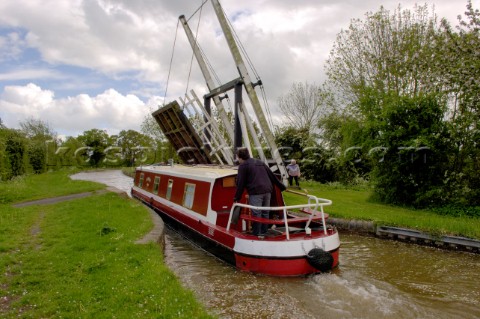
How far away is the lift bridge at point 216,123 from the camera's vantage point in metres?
10.5

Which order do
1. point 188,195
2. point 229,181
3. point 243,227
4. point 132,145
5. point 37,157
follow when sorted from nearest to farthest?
point 243,227
point 229,181
point 188,195
point 37,157
point 132,145

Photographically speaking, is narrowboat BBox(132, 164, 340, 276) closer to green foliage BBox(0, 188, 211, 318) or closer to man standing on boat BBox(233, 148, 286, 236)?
man standing on boat BBox(233, 148, 286, 236)

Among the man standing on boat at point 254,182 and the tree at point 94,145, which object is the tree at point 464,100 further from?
the tree at point 94,145

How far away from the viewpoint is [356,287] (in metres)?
5.92

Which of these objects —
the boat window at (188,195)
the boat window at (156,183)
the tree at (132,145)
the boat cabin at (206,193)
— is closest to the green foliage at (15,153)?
the boat window at (156,183)

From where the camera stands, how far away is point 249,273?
258 inches

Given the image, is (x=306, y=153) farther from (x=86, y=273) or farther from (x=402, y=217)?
(x=86, y=273)

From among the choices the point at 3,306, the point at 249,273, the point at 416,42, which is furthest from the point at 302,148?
the point at 3,306

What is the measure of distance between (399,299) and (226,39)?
8198 millimetres

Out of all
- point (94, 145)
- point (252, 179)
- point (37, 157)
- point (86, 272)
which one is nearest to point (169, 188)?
point (252, 179)

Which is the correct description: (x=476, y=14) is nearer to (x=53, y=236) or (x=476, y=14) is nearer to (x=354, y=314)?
(x=354, y=314)

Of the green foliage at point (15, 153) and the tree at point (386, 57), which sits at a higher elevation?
the tree at point (386, 57)

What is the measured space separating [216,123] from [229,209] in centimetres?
590

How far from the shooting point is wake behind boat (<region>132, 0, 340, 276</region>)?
6383 mm
